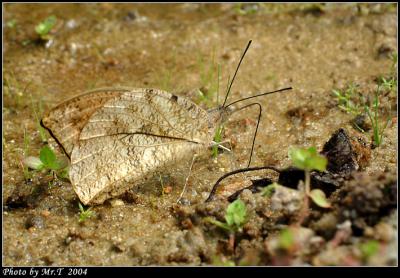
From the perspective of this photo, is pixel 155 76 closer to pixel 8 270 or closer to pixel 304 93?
pixel 304 93

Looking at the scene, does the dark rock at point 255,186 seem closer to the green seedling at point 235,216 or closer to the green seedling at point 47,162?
the green seedling at point 235,216

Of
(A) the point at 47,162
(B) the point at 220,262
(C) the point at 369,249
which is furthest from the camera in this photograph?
(A) the point at 47,162

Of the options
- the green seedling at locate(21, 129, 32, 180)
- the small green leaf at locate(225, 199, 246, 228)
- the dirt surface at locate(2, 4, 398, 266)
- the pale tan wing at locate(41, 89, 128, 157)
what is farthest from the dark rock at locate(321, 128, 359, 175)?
the green seedling at locate(21, 129, 32, 180)

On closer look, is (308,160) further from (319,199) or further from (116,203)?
(116,203)

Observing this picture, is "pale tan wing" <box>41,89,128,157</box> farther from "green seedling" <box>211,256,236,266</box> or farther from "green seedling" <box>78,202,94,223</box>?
"green seedling" <box>211,256,236,266</box>

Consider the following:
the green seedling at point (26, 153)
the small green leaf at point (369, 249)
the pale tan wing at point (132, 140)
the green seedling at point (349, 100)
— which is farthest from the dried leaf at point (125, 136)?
the small green leaf at point (369, 249)

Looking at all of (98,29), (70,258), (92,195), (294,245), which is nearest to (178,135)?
(92,195)

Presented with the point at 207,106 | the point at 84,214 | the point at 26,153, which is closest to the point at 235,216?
the point at 84,214
